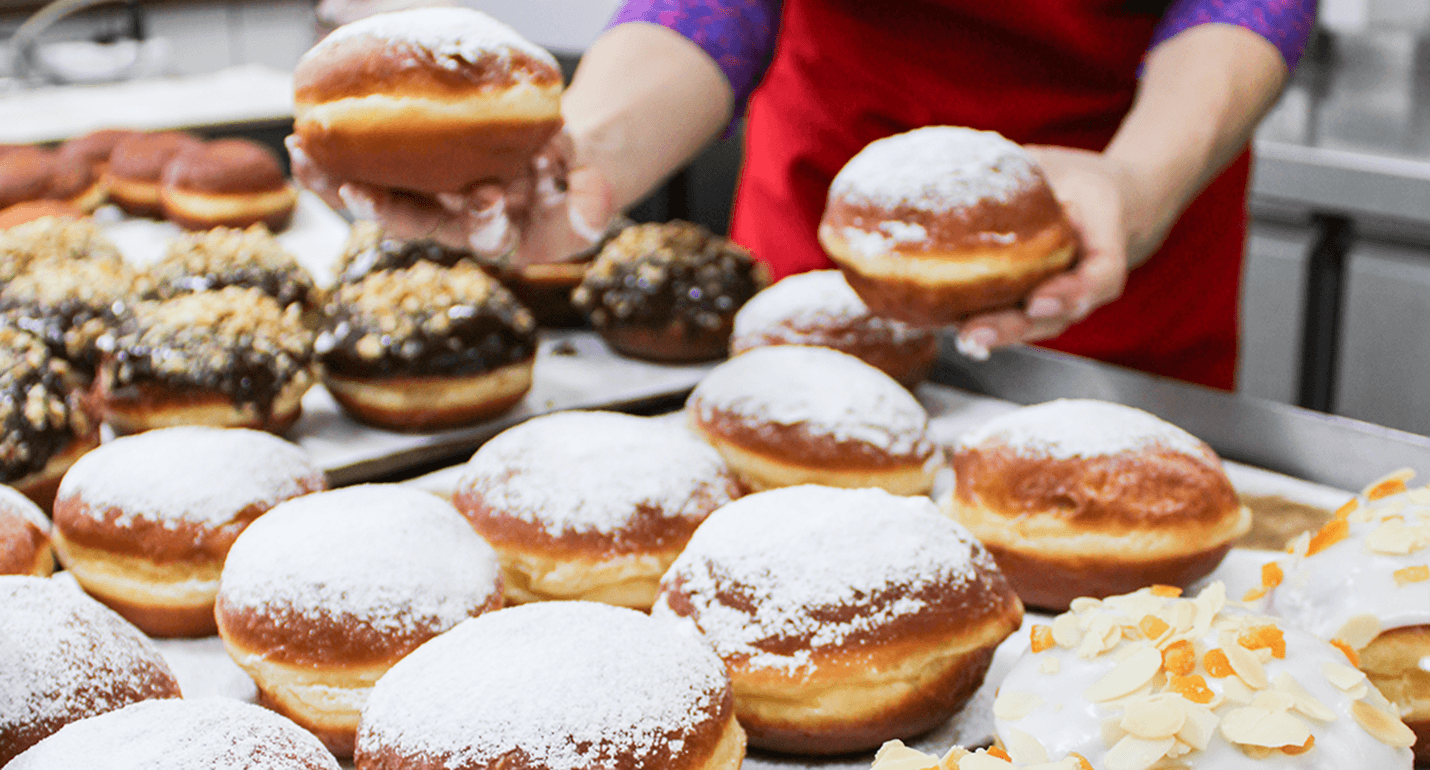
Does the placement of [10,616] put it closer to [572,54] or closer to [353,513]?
[353,513]

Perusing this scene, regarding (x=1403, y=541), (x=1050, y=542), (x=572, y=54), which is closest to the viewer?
(x=1403, y=541)

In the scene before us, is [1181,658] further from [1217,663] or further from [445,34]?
[445,34]

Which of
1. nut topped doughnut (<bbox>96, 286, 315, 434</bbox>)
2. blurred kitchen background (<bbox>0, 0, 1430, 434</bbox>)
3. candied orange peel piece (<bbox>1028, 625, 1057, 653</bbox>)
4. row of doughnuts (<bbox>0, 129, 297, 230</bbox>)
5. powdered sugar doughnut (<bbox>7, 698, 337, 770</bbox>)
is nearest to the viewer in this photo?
powdered sugar doughnut (<bbox>7, 698, 337, 770</bbox>)

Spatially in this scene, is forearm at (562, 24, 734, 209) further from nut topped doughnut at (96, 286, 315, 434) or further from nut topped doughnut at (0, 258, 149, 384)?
nut topped doughnut at (0, 258, 149, 384)

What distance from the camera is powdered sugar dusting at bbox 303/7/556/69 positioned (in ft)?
5.50

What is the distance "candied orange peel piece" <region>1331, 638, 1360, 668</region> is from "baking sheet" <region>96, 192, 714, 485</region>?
56.8 inches

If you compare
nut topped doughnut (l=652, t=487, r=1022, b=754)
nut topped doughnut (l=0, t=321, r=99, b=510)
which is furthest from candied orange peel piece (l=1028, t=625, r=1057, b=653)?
nut topped doughnut (l=0, t=321, r=99, b=510)

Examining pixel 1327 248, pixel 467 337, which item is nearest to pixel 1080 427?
pixel 467 337

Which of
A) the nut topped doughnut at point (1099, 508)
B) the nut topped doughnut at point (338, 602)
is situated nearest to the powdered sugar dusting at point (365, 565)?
the nut topped doughnut at point (338, 602)

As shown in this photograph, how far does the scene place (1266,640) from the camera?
107cm

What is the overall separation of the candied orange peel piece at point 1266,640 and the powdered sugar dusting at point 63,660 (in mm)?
1002

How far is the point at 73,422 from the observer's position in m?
1.84

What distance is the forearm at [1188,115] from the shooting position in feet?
6.77

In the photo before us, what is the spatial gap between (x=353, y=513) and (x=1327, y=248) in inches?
115
